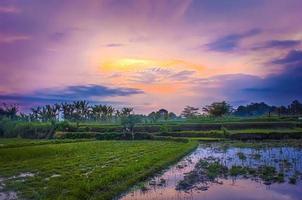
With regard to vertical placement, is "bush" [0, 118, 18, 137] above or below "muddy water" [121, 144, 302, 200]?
above

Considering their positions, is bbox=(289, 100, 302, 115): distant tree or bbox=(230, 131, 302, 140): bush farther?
bbox=(289, 100, 302, 115): distant tree

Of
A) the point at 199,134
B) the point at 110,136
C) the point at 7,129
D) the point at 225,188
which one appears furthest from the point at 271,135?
the point at 7,129

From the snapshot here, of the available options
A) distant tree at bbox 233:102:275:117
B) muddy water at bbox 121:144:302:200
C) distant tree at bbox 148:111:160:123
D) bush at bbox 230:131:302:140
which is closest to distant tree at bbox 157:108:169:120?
distant tree at bbox 148:111:160:123

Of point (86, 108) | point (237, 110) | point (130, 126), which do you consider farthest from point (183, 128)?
point (237, 110)

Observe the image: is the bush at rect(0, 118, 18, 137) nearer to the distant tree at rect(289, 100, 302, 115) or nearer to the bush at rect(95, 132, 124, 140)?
the bush at rect(95, 132, 124, 140)

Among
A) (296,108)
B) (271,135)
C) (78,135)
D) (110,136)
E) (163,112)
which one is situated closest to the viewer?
(271,135)

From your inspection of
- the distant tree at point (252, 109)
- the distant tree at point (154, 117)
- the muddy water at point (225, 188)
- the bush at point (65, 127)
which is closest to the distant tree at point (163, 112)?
the distant tree at point (154, 117)

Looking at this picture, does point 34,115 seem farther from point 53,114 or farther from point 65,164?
point 65,164

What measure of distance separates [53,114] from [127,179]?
9620cm

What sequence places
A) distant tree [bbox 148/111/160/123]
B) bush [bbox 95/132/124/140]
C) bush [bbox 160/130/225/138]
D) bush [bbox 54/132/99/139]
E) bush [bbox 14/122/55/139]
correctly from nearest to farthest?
bush [bbox 160/130/225/138] → bush [bbox 95/132/124/140] → bush [bbox 54/132/99/139] → bush [bbox 14/122/55/139] → distant tree [bbox 148/111/160/123]

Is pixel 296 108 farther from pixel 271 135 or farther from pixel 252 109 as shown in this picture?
pixel 271 135

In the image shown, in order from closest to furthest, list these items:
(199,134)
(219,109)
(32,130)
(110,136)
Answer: (199,134) → (110,136) → (32,130) → (219,109)

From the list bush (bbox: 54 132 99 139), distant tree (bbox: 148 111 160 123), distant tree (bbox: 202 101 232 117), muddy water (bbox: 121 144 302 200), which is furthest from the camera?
distant tree (bbox: 148 111 160 123)

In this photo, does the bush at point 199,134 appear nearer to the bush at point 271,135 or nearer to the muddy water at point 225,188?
the bush at point 271,135
